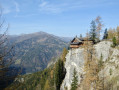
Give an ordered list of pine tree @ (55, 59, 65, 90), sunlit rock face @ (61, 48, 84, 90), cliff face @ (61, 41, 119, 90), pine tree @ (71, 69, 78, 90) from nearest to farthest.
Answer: cliff face @ (61, 41, 119, 90) < pine tree @ (71, 69, 78, 90) < sunlit rock face @ (61, 48, 84, 90) < pine tree @ (55, 59, 65, 90)

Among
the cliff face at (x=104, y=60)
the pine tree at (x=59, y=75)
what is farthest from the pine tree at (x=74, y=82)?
the pine tree at (x=59, y=75)

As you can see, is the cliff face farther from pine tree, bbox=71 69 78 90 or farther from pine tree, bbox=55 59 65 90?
pine tree, bbox=55 59 65 90

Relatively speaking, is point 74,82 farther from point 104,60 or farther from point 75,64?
point 104,60

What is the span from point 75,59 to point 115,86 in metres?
22.3

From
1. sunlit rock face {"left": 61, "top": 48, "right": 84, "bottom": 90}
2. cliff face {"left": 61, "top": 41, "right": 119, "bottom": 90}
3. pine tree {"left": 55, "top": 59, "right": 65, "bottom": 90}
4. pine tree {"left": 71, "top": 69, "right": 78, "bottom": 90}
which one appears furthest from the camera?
pine tree {"left": 55, "top": 59, "right": 65, "bottom": 90}

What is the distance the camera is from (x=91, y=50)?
34.1 metres

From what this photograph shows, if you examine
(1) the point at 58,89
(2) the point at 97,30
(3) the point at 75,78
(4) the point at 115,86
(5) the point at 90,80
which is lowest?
(1) the point at 58,89

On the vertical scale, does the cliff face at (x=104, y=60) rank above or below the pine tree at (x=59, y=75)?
above

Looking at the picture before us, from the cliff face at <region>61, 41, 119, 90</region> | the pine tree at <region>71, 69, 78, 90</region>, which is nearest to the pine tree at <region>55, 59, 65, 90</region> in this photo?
the cliff face at <region>61, 41, 119, 90</region>

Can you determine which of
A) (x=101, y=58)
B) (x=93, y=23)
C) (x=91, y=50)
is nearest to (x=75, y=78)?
(x=101, y=58)

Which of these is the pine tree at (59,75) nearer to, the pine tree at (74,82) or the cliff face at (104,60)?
the cliff face at (104,60)

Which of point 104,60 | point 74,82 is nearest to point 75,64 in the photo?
point 74,82

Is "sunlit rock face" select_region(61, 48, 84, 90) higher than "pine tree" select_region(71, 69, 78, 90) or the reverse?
higher

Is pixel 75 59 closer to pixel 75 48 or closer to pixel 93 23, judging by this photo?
pixel 75 48
